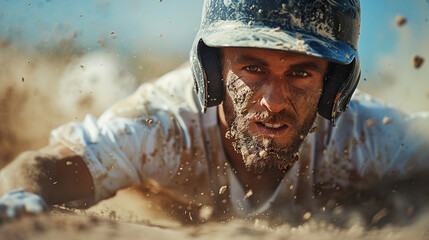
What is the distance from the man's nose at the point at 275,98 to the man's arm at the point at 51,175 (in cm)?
122

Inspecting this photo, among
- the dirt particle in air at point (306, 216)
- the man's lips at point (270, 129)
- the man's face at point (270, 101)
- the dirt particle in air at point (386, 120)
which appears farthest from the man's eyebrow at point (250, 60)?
the dirt particle in air at point (386, 120)

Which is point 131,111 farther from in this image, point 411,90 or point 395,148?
point 411,90

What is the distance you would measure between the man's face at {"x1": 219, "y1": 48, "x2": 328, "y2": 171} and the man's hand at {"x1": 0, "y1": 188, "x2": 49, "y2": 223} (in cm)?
127

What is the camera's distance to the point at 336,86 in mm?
2957

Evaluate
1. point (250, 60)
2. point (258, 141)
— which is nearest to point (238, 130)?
point (258, 141)

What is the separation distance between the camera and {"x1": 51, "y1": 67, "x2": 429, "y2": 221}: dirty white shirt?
2988 millimetres

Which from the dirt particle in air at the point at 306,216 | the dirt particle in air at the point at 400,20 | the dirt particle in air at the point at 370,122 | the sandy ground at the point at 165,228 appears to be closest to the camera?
the sandy ground at the point at 165,228

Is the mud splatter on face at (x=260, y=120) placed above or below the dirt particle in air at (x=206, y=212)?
above

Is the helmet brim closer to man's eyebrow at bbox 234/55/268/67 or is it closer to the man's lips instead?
man's eyebrow at bbox 234/55/268/67

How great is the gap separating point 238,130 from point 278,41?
617mm

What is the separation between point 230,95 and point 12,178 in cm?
138

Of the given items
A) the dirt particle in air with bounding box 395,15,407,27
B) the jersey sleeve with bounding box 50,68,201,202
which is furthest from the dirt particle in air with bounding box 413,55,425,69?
the jersey sleeve with bounding box 50,68,201,202

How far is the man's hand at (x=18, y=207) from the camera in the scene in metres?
2.03

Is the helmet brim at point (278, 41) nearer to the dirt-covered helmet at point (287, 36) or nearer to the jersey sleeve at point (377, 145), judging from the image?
the dirt-covered helmet at point (287, 36)
